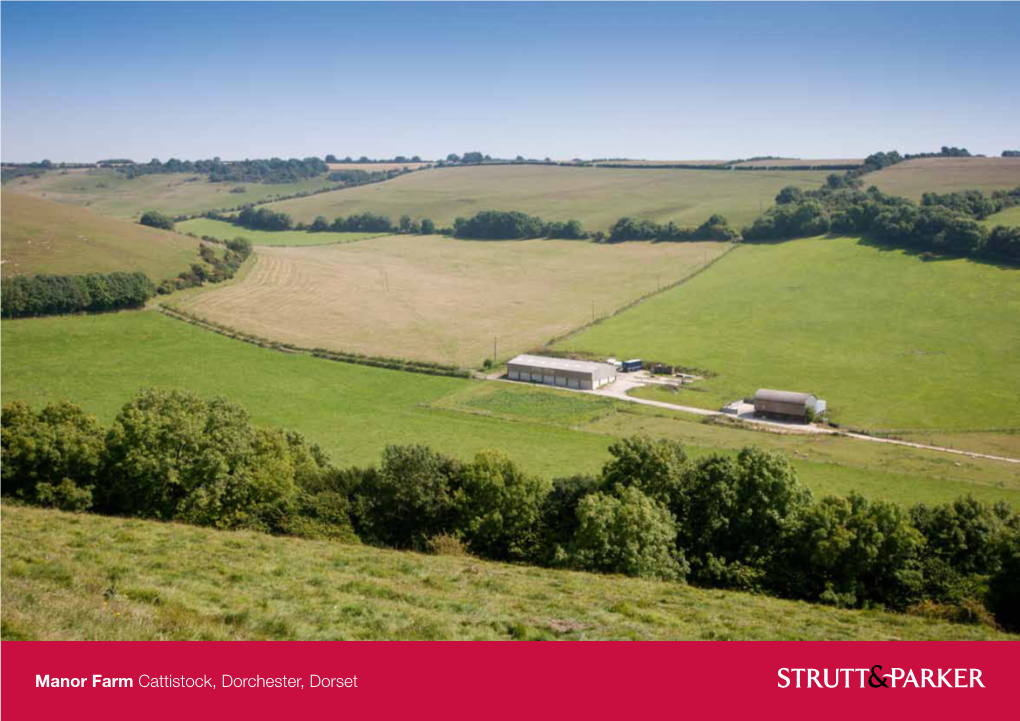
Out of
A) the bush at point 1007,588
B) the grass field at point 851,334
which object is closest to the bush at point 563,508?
the bush at point 1007,588

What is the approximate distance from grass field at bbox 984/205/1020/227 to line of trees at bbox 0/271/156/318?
12258 centimetres

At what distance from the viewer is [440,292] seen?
4449 inches

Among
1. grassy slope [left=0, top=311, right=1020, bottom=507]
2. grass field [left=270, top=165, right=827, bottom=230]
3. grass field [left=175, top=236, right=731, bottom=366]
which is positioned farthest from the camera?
grass field [left=270, top=165, right=827, bottom=230]

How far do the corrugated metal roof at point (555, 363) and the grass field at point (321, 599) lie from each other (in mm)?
48762

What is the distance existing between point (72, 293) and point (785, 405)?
79.9 m

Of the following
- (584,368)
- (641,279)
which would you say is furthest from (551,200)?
(584,368)

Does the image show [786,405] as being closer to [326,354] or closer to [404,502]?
[404,502]

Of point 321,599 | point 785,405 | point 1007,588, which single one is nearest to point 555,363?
point 785,405

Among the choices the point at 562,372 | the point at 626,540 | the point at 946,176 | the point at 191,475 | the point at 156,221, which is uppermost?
the point at 946,176

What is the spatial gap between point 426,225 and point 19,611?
165489 millimetres

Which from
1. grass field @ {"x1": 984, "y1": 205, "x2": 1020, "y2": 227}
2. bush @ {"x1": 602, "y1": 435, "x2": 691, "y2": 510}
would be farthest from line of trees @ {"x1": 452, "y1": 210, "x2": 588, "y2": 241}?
bush @ {"x1": 602, "y1": 435, "x2": 691, "y2": 510}

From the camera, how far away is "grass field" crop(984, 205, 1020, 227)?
108825 mm

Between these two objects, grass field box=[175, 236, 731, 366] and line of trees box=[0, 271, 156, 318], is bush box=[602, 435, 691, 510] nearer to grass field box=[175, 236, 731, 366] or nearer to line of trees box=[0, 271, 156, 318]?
grass field box=[175, 236, 731, 366]
